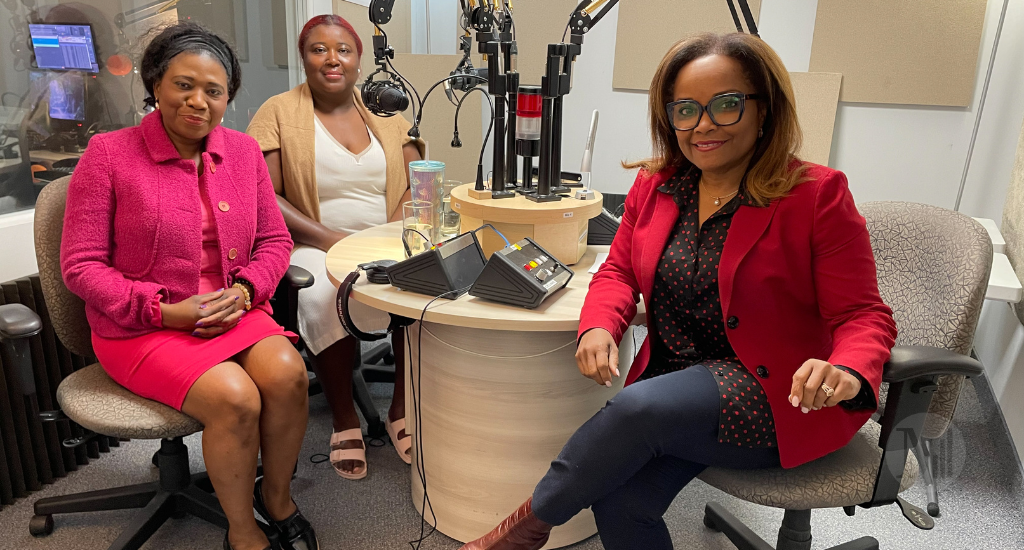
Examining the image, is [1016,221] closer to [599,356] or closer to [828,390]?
[828,390]

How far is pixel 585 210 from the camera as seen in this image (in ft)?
6.27

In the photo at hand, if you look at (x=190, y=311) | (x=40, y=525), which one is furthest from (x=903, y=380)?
(x=40, y=525)

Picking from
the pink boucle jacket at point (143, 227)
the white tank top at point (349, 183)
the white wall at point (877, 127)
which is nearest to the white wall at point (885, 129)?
the white wall at point (877, 127)

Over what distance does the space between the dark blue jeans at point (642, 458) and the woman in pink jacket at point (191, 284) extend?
0.74 m

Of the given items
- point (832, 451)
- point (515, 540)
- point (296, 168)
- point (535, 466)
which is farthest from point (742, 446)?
point (296, 168)

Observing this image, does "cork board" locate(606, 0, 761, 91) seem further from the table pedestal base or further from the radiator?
the radiator

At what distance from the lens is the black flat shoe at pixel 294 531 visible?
1840mm

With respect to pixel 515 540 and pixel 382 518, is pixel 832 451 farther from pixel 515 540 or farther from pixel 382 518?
pixel 382 518

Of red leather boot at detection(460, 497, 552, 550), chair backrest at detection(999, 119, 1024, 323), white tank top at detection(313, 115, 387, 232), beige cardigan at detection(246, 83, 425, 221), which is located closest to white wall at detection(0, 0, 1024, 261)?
chair backrest at detection(999, 119, 1024, 323)

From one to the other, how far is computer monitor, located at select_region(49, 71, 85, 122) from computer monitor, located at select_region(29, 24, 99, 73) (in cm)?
3

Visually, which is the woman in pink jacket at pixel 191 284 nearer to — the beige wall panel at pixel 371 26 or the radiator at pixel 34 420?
the radiator at pixel 34 420

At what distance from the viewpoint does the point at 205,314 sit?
5.71ft

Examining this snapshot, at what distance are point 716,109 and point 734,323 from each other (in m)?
0.42

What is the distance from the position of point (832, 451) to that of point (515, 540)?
26.1 inches
